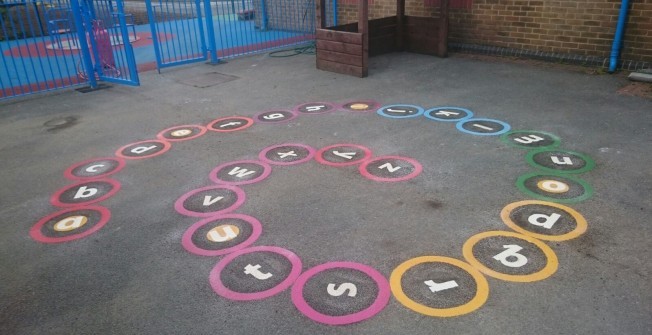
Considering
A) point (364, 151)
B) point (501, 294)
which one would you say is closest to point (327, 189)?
point (364, 151)

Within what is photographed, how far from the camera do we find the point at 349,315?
8.92 ft

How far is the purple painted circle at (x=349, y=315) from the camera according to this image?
106 inches

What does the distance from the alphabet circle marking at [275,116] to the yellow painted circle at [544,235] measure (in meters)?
3.28

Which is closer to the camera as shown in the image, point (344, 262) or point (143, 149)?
point (344, 262)

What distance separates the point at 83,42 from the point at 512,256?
7701mm

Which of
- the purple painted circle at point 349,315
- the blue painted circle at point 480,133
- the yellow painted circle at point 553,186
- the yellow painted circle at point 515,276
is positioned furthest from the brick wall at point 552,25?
the purple painted circle at point 349,315

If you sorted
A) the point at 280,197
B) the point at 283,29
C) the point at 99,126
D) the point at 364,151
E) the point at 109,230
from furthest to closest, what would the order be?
the point at 283,29 < the point at 99,126 < the point at 364,151 < the point at 280,197 < the point at 109,230

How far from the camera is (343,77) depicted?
27.0 feet

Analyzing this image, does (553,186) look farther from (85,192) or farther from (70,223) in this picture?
(85,192)

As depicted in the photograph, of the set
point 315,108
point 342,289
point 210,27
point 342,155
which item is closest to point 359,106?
point 315,108

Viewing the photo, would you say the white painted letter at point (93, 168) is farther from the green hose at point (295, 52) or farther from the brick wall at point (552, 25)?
the brick wall at point (552, 25)

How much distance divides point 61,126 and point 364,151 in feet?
13.9

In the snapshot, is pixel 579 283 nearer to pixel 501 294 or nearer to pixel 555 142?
pixel 501 294

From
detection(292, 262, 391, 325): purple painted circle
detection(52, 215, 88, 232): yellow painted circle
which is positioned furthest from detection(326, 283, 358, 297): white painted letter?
detection(52, 215, 88, 232): yellow painted circle
